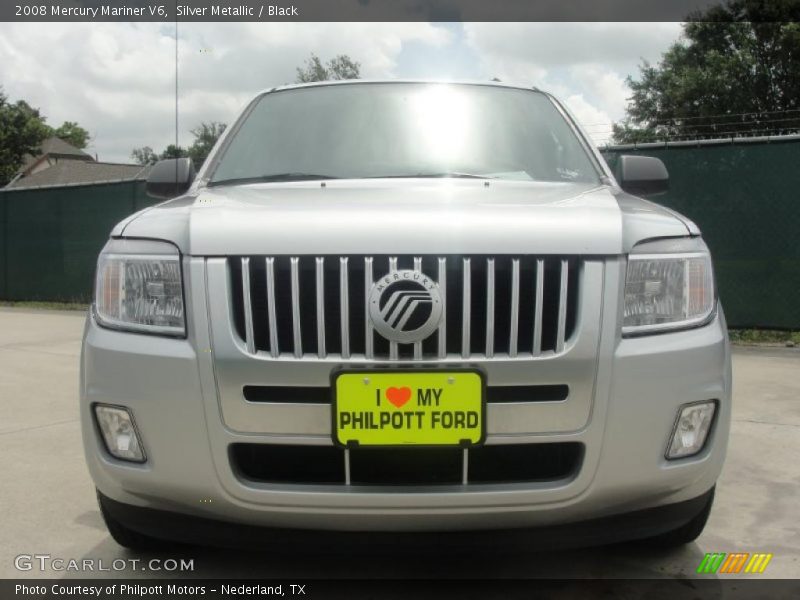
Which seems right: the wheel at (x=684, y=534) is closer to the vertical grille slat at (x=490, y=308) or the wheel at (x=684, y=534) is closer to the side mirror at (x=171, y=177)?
the vertical grille slat at (x=490, y=308)

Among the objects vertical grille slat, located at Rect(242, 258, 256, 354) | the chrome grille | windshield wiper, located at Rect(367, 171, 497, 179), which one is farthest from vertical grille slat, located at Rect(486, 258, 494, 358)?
windshield wiper, located at Rect(367, 171, 497, 179)

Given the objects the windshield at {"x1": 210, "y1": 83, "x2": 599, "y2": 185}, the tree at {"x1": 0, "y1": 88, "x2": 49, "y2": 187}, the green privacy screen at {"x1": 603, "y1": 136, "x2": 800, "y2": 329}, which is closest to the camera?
the windshield at {"x1": 210, "y1": 83, "x2": 599, "y2": 185}

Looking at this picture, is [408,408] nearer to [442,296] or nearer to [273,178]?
[442,296]

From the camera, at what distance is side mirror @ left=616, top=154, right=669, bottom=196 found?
10.5ft

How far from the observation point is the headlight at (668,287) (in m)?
2.12

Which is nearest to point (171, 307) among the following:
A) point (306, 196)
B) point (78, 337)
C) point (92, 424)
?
point (92, 424)

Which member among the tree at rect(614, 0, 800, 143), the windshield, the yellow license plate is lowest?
the yellow license plate

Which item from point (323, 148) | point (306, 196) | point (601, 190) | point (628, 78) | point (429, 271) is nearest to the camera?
point (429, 271)

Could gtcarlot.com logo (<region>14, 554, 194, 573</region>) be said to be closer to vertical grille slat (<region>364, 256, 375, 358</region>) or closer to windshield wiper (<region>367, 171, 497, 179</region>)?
vertical grille slat (<region>364, 256, 375, 358</region>)

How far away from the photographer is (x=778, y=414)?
467 centimetres

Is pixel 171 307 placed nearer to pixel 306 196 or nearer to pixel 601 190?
pixel 306 196

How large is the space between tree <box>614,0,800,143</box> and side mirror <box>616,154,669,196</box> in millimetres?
34577

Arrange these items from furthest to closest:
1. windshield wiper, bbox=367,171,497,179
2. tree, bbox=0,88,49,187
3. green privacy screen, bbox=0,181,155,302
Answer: tree, bbox=0,88,49,187, green privacy screen, bbox=0,181,155,302, windshield wiper, bbox=367,171,497,179

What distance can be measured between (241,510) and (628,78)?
150 ft
